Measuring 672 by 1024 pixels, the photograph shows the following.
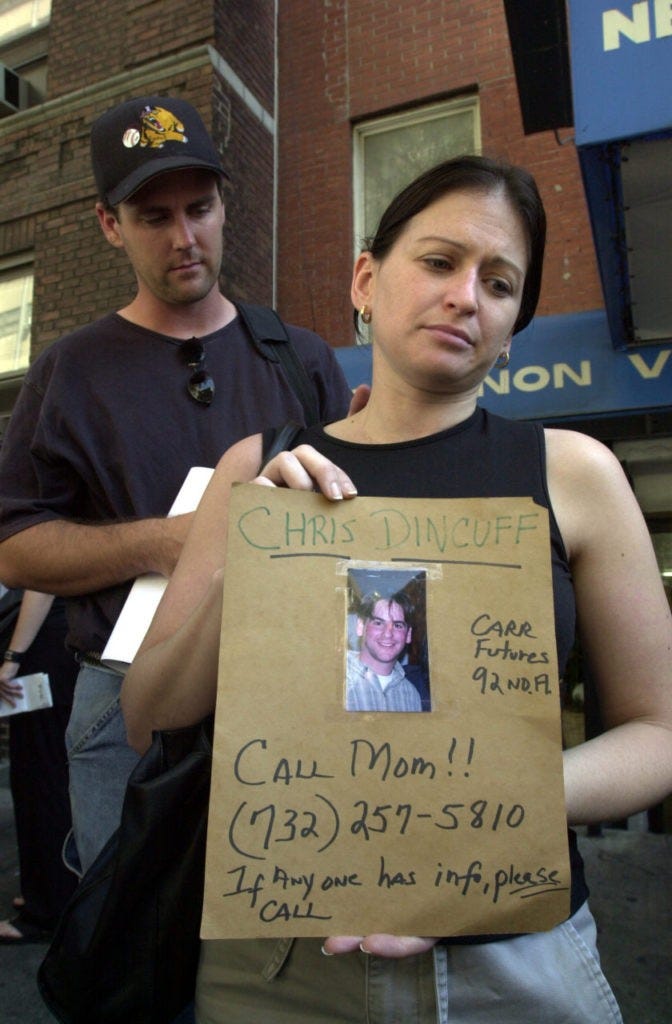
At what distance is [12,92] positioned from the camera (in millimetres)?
6793

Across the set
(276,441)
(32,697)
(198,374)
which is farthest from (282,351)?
(32,697)

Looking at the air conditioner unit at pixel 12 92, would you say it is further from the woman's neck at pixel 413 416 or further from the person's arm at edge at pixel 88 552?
the woman's neck at pixel 413 416

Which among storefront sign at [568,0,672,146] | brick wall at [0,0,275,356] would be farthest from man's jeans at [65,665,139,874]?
brick wall at [0,0,275,356]

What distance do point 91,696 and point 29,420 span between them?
2.11ft

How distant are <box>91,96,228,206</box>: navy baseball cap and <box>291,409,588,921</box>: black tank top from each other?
0.90 metres

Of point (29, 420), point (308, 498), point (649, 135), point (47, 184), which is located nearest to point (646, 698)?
point (308, 498)

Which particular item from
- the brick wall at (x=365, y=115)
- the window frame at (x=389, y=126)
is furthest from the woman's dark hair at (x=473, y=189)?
the window frame at (x=389, y=126)

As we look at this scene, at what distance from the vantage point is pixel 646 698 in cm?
105

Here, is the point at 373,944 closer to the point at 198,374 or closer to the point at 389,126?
the point at 198,374

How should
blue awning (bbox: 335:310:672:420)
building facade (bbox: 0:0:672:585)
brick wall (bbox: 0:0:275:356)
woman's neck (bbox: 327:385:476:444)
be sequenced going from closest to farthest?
woman's neck (bbox: 327:385:476:444) < blue awning (bbox: 335:310:672:420) < building facade (bbox: 0:0:672:585) < brick wall (bbox: 0:0:275:356)

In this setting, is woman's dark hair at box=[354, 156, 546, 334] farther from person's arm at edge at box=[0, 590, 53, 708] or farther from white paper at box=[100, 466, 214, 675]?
person's arm at edge at box=[0, 590, 53, 708]

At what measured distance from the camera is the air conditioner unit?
668 centimetres

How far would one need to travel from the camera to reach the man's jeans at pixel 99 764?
1504 mm

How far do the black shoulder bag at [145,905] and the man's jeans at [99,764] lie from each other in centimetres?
47
